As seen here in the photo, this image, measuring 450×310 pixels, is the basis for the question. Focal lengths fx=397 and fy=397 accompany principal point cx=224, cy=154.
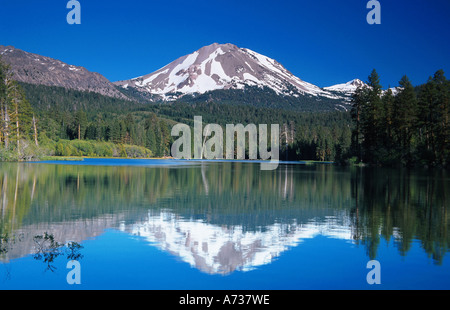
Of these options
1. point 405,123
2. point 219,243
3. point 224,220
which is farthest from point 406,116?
point 219,243

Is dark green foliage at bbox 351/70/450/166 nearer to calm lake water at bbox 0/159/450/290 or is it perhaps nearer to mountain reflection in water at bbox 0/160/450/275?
mountain reflection in water at bbox 0/160/450/275

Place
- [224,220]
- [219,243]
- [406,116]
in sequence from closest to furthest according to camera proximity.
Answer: [219,243] → [224,220] → [406,116]

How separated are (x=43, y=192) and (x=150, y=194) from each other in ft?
20.2

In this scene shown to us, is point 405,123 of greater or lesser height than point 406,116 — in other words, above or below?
below

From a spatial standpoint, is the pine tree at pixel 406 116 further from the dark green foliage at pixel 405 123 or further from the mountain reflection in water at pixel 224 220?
the mountain reflection in water at pixel 224 220

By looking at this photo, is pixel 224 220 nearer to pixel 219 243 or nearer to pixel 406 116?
pixel 219 243

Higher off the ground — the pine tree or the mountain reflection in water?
the pine tree

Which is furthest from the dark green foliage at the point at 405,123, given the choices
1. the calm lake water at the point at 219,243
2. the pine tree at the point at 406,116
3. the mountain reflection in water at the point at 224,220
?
the calm lake water at the point at 219,243

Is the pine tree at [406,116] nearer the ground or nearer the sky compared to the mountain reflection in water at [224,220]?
nearer the sky

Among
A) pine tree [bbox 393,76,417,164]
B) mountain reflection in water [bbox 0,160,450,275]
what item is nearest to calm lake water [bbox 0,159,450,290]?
mountain reflection in water [bbox 0,160,450,275]

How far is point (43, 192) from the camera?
2327 centimetres
